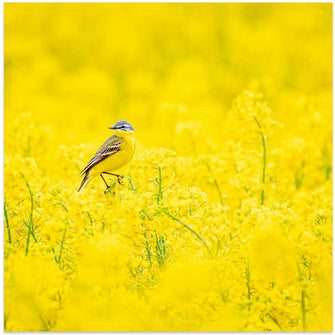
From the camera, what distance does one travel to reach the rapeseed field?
6.41 ft

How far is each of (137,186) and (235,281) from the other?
650 mm

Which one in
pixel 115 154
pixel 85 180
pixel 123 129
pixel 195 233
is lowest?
pixel 195 233

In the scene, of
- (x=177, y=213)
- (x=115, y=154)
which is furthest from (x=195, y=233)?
(x=115, y=154)

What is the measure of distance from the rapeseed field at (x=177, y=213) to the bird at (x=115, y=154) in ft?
0.17

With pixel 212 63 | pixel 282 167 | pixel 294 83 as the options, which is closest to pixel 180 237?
pixel 282 167

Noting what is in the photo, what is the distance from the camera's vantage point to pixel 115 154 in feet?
8.27

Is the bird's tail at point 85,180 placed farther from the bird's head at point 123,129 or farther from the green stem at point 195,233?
the green stem at point 195,233

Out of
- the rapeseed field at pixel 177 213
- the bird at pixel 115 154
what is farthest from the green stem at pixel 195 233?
the bird at pixel 115 154

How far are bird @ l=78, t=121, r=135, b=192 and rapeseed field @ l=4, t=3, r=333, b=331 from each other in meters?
0.05

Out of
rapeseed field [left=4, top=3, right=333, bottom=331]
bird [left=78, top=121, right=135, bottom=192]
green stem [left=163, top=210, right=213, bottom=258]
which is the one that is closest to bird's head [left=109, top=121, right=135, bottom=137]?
bird [left=78, top=121, right=135, bottom=192]

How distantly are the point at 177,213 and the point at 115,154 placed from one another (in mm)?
492

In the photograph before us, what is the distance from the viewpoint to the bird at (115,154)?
98.7 inches

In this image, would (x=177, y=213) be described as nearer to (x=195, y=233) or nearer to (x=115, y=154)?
(x=195, y=233)

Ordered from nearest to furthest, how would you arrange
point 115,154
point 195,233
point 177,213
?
1. point 195,233
2. point 177,213
3. point 115,154
